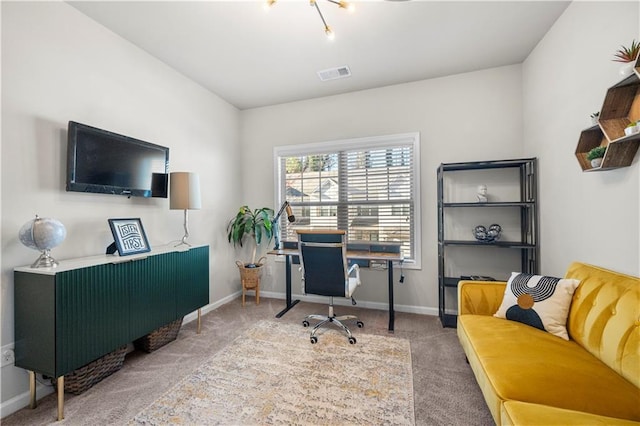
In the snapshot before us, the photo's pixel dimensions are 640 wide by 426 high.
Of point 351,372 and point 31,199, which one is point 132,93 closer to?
point 31,199

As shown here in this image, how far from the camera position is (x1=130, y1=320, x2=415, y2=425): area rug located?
5.29 ft

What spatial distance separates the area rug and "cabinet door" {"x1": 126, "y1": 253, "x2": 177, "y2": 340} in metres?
0.55

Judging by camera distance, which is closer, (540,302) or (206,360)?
(540,302)

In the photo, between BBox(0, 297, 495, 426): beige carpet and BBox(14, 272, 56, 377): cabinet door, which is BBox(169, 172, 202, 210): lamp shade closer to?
BBox(14, 272, 56, 377): cabinet door

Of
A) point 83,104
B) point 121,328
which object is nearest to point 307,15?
point 83,104

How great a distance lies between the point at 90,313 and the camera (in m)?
1.76

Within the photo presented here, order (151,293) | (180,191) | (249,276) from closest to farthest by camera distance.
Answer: (151,293) < (180,191) < (249,276)

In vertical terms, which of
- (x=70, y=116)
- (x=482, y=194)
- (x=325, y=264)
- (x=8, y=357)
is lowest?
(x=8, y=357)

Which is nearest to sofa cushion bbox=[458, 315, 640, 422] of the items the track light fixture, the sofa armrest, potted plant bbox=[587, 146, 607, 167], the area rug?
the sofa armrest

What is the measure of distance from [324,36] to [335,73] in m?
0.66

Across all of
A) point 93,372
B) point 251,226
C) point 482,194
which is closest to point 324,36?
point 482,194

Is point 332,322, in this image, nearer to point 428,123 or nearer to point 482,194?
point 482,194

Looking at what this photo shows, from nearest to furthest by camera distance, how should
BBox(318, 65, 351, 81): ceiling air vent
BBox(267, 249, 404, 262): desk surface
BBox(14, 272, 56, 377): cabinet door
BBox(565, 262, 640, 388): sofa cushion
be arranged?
BBox(565, 262, 640, 388): sofa cushion → BBox(14, 272, 56, 377): cabinet door → BBox(267, 249, 404, 262): desk surface → BBox(318, 65, 351, 81): ceiling air vent

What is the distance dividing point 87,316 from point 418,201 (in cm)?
318
